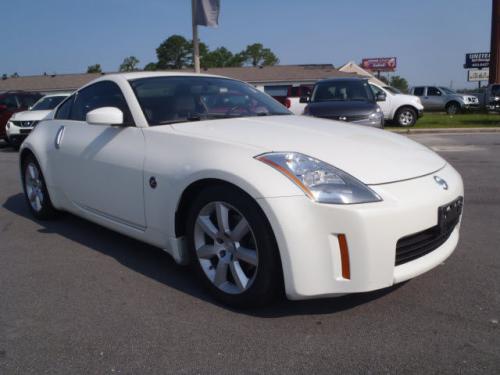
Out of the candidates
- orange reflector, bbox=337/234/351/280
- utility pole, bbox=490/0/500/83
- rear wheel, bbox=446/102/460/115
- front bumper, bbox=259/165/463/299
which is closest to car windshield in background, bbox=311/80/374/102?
front bumper, bbox=259/165/463/299

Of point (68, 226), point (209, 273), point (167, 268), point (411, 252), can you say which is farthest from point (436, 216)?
point (68, 226)

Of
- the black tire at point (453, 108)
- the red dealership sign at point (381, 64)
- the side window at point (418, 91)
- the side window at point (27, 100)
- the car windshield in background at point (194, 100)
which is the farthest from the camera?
the red dealership sign at point (381, 64)

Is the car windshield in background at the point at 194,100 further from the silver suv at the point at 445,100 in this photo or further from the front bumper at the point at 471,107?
the front bumper at the point at 471,107

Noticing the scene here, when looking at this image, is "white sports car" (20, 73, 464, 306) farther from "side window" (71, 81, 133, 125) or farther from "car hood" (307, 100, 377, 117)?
"car hood" (307, 100, 377, 117)

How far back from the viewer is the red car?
1345 cm

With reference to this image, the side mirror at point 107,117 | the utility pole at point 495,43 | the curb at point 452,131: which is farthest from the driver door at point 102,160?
the utility pole at point 495,43

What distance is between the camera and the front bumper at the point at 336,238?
7.90ft

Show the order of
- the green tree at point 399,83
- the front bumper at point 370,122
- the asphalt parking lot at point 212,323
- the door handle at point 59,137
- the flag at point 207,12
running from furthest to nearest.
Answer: the green tree at point 399,83 → the flag at point 207,12 → the front bumper at point 370,122 → the door handle at point 59,137 → the asphalt parking lot at point 212,323

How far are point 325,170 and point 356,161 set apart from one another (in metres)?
0.24

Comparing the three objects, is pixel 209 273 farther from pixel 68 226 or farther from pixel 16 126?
pixel 16 126

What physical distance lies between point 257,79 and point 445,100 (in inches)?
692

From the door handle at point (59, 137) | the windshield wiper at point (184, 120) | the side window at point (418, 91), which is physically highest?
the side window at point (418, 91)

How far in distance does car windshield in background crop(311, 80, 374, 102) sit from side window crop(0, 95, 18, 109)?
9093mm

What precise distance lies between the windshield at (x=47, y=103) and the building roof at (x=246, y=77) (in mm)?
26162
